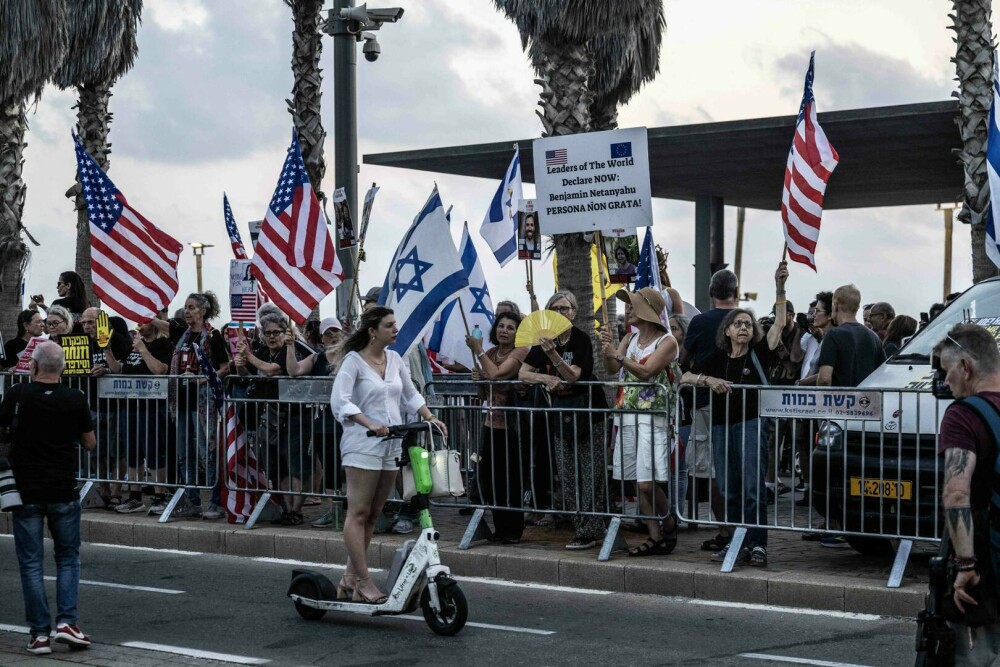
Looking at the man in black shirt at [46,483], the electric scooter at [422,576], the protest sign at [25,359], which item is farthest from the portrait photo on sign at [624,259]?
the man in black shirt at [46,483]

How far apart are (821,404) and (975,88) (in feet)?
33.2

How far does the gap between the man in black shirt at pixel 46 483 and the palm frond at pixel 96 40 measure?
59.7 feet

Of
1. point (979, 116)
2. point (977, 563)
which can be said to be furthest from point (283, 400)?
point (979, 116)

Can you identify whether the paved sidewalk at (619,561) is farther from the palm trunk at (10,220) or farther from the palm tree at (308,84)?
the palm trunk at (10,220)

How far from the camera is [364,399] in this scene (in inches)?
351

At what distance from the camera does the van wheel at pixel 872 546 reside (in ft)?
34.2

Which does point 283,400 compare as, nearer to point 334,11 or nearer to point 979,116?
point 334,11

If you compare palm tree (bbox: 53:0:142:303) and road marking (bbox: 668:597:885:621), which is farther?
palm tree (bbox: 53:0:142:303)

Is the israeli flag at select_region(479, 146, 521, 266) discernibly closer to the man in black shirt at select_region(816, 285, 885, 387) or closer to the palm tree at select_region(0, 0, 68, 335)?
the man in black shirt at select_region(816, 285, 885, 387)

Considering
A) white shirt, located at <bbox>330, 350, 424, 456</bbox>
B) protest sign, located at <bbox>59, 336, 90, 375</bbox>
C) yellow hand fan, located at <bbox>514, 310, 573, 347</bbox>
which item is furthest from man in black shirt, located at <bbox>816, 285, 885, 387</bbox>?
protest sign, located at <bbox>59, 336, 90, 375</bbox>

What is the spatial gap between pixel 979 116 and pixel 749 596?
10783 millimetres

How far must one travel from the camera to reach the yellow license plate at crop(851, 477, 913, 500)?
950 centimetres

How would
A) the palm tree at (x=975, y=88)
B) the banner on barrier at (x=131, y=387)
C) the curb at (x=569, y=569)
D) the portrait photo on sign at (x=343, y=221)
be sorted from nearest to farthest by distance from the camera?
the curb at (x=569, y=569) < the banner on barrier at (x=131, y=387) < the portrait photo on sign at (x=343, y=221) < the palm tree at (x=975, y=88)

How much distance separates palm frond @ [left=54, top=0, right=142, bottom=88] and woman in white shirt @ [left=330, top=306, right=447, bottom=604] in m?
18.1
